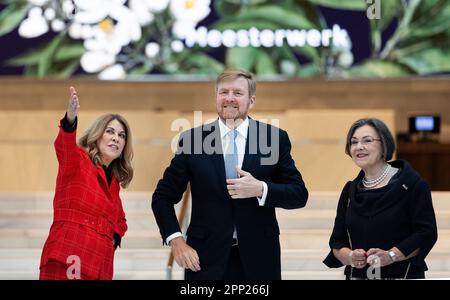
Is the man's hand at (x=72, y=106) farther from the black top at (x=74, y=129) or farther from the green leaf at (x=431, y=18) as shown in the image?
the green leaf at (x=431, y=18)

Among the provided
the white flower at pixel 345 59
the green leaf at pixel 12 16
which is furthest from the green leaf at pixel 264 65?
the green leaf at pixel 12 16

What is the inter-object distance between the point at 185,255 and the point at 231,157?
36cm

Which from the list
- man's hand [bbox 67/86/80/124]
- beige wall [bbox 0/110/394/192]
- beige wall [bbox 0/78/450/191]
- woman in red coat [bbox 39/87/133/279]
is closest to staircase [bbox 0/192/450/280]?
beige wall [bbox 0/110/394/192]

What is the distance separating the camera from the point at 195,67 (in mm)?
8867

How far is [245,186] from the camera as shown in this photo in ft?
8.68

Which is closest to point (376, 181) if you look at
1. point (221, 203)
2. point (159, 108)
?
point (221, 203)

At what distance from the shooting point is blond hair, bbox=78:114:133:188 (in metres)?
3.00

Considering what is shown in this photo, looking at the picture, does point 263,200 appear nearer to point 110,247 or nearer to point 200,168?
point 200,168

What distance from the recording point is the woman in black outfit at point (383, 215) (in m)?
2.72

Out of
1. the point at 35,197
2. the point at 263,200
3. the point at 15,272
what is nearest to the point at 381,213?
the point at 263,200

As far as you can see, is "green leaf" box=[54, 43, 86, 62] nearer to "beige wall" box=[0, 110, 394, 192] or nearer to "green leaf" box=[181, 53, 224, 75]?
"beige wall" box=[0, 110, 394, 192]

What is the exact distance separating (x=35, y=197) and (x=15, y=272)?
246 cm

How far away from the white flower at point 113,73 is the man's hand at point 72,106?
6001mm

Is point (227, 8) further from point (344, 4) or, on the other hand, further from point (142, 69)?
point (344, 4)
